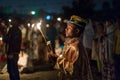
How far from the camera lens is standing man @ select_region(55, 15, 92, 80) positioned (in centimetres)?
548

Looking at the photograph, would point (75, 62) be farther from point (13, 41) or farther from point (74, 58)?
point (13, 41)

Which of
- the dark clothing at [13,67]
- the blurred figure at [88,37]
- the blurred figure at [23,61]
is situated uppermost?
the blurred figure at [88,37]

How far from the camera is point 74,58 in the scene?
18.0 ft

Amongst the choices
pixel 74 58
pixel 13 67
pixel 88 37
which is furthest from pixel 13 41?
pixel 74 58

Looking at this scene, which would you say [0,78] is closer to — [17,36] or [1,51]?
[17,36]

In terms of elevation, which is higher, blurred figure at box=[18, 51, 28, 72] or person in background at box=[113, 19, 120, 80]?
person in background at box=[113, 19, 120, 80]

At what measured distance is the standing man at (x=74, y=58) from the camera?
18.0 feet

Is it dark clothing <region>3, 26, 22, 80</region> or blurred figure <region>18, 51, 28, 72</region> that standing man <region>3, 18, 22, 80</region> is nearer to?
dark clothing <region>3, 26, 22, 80</region>

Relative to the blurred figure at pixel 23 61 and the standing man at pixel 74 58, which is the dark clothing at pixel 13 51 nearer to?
the blurred figure at pixel 23 61

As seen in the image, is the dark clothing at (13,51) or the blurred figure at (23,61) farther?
the blurred figure at (23,61)

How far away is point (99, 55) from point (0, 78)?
3957mm

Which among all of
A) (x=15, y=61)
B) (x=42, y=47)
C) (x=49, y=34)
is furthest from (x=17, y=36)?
(x=42, y=47)

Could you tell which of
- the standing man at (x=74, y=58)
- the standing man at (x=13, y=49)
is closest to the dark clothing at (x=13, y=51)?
the standing man at (x=13, y=49)

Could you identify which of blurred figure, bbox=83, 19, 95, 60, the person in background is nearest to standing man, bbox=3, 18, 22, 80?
the person in background
